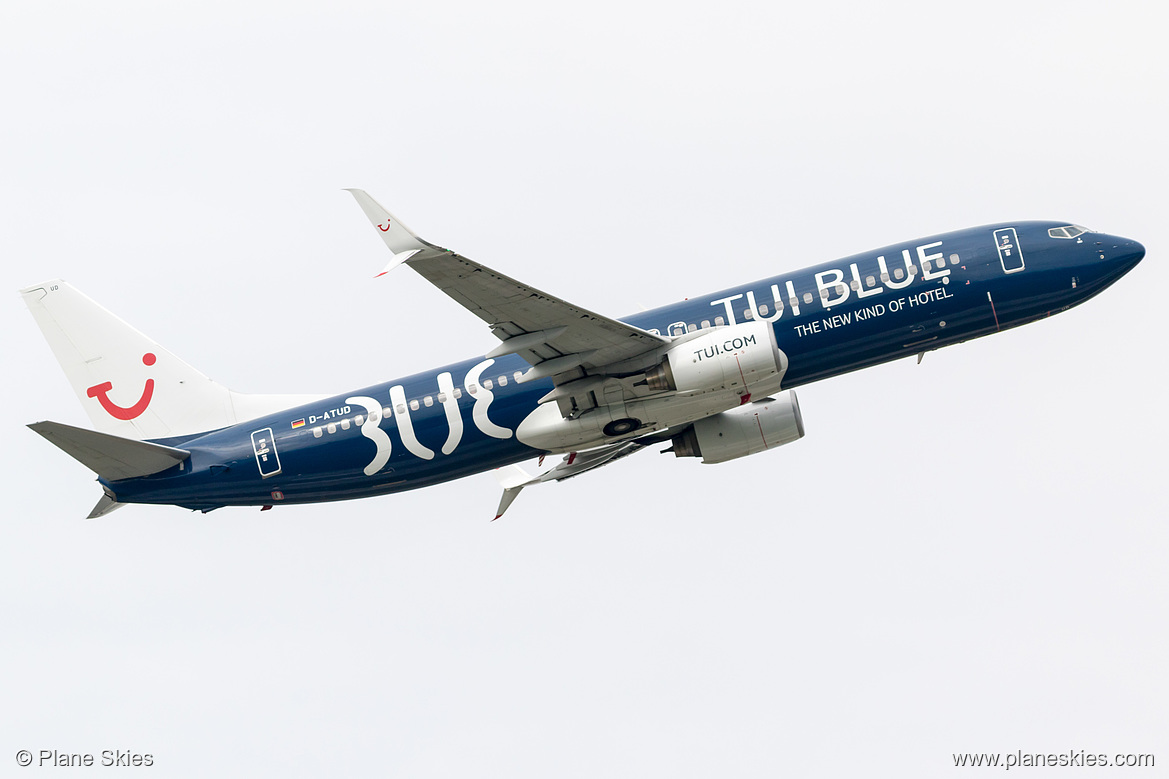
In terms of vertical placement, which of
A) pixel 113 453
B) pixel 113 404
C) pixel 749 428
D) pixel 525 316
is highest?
pixel 113 404

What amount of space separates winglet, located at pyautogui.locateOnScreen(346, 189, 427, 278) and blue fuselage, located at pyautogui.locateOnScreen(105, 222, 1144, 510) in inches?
413

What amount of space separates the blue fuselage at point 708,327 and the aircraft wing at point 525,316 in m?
2.20

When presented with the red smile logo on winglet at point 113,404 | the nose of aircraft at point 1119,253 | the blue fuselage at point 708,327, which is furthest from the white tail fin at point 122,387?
the nose of aircraft at point 1119,253

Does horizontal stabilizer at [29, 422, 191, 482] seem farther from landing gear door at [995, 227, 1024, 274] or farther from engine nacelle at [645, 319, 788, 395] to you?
landing gear door at [995, 227, 1024, 274]

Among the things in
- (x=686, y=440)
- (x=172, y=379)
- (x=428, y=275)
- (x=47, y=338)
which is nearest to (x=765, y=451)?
(x=686, y=440)

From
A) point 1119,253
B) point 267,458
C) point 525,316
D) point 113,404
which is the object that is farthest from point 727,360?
point 113,404

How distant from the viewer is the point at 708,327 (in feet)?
136

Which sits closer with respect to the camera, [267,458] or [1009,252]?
[1009,252]

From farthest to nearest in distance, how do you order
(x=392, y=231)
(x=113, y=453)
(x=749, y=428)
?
(x=749, y=428)
(x=113, y=453)
(x=392, y=231)

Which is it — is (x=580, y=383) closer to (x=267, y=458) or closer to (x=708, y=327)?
(x=708, y=327)

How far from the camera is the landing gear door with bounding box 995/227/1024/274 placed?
41.3 m

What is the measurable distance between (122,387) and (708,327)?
21692 mm

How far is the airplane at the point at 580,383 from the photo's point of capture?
39.8 metres

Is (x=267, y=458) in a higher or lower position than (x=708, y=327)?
lower
